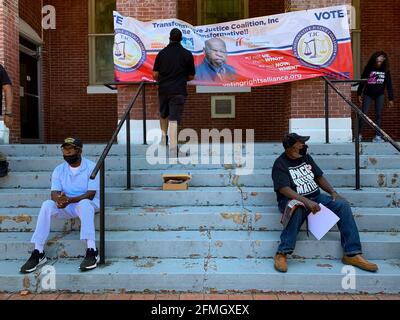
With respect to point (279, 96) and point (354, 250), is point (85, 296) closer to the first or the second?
point (354, 250)

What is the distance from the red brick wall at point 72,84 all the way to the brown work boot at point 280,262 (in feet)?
24.0

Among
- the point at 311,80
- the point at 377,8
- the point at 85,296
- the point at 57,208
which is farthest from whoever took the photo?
the point at 377,8

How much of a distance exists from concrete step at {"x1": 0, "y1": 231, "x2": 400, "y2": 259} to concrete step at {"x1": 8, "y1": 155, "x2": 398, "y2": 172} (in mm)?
1447

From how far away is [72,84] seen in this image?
35.6 feet

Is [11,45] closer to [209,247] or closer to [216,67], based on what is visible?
[216,67]

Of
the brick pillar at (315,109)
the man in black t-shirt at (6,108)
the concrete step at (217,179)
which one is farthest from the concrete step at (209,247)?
the brick pillar at (315,109)

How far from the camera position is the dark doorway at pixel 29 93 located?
984 cm

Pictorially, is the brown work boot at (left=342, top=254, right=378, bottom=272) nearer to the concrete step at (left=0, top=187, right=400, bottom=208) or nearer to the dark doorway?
the concrete step at (left=0, top=187, right=400, bottom=208)

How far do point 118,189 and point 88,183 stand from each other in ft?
2.99

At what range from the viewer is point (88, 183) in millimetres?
4633

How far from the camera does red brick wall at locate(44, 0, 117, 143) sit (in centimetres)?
1075

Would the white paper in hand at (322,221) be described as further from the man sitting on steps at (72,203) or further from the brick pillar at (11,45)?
the brick pillar at (11,45)

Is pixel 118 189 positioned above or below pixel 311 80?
below

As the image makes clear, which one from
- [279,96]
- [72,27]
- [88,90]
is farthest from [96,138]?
[279,96]
